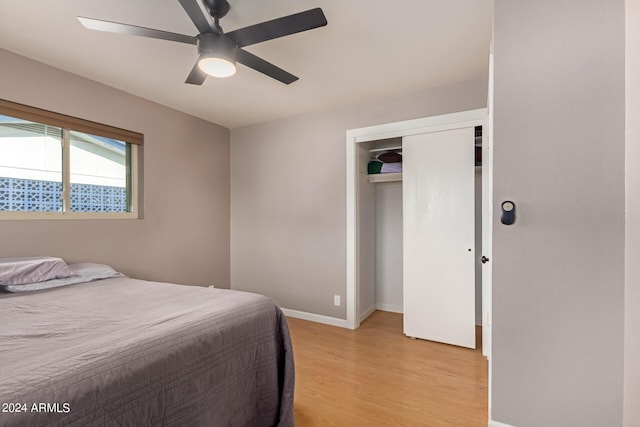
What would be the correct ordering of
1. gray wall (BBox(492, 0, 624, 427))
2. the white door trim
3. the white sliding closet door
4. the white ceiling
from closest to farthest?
gray wall (BBox(492, 0, 624, 427))
the white ceiling
the white sliding closet door
the white door trim

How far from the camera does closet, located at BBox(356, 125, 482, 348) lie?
261 centimetres

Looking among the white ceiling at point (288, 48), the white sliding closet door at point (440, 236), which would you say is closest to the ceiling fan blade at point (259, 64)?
the white ceiling at point (288, 48)

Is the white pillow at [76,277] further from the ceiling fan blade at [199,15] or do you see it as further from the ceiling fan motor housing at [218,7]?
the ceiling fan motor housing at [218,7]

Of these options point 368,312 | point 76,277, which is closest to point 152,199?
point 76,277

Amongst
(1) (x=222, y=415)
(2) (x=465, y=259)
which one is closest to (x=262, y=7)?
(1) (x=222, y=415)

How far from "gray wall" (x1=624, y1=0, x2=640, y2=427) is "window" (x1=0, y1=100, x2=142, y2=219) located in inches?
136

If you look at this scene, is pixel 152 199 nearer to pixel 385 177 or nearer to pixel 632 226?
pixel 385 177

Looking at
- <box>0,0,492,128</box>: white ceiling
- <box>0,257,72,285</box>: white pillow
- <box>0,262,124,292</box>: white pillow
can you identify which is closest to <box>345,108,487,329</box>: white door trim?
<box>0,0,492,128</box>: white ceiling

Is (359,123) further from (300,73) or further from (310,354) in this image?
(310,354)

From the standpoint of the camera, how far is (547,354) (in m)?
1.32

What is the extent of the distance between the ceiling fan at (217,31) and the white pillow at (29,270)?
1.55 metres

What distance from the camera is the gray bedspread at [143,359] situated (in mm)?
821

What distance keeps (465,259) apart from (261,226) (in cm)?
232

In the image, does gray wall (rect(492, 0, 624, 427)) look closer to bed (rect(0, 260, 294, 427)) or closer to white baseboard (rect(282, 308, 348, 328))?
bed (rect(0, 260, 294, 427))
